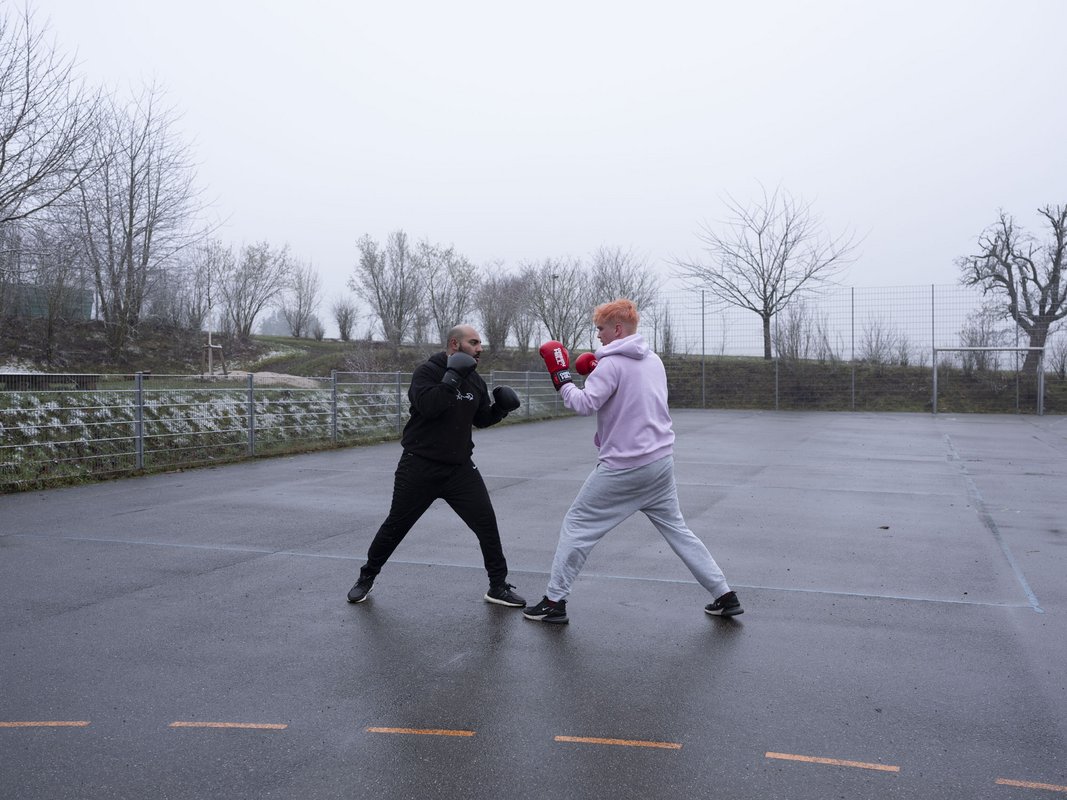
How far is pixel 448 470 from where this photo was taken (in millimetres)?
5398

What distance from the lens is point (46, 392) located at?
11.9 metres

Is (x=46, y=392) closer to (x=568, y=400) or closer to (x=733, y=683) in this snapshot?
(x=568, y=400)

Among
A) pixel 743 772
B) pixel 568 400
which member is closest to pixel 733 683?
pixel 743 772

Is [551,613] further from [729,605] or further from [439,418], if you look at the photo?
[439,418]

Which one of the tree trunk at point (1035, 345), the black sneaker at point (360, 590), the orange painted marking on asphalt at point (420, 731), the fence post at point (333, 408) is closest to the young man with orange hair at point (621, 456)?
the black sneaker at point (360, 590)

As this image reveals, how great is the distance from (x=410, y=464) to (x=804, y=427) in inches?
704

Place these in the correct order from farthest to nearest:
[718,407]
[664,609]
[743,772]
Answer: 1. [718,407]
2. [664,609]
3. [743,772]

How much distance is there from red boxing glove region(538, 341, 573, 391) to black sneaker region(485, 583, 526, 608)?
1356 mm

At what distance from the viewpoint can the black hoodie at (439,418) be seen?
17.3 ft

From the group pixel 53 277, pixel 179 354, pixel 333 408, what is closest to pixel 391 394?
pixel 333 408

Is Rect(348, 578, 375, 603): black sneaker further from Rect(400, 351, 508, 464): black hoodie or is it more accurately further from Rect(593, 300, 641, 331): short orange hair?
Rect(593, 300, 641, 331): short orange hair

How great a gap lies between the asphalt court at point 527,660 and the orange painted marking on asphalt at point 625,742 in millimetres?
30

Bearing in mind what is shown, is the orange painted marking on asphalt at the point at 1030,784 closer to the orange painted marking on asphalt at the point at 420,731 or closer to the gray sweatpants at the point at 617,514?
the orange painted marking on asphalt at the point at 420,731

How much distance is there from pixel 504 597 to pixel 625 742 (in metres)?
2.03
